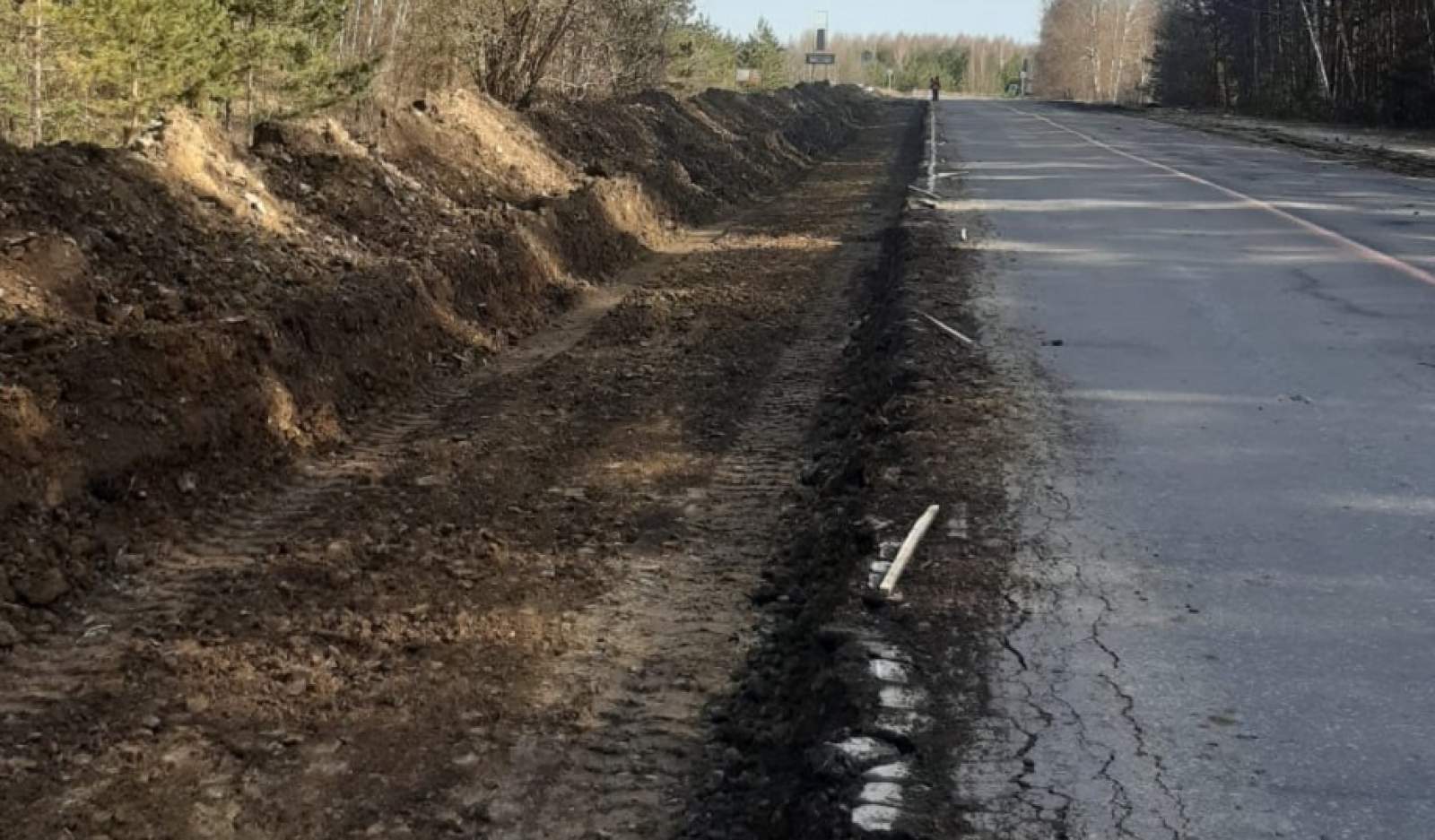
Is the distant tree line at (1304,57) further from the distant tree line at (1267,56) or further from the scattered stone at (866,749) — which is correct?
the scattered stone at (866,749)

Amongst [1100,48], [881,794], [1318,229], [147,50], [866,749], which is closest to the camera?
[881,794]

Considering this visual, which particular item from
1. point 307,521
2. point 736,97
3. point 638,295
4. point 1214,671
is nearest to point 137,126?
point 638,295

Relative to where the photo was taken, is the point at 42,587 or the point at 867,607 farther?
the point at 42,587

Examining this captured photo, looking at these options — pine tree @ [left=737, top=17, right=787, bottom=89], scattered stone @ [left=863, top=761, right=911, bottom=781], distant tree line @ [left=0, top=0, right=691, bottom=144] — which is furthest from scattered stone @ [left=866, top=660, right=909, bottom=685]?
pine tree @ [left=737, top=17, right=787, bottom=89]

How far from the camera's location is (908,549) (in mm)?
4867

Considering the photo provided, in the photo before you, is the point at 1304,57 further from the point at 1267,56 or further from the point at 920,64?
the point at 920,64

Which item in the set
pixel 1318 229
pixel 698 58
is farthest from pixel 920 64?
pixel 1318 229

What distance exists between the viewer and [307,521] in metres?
6.10

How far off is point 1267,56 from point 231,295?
64625 millimetres

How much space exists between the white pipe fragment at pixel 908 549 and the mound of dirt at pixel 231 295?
3.35 meters

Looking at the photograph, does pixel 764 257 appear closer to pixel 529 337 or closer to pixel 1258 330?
pixel 529 337

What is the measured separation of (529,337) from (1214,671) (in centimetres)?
742

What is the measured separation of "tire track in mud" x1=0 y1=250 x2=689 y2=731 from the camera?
4438 millimetres

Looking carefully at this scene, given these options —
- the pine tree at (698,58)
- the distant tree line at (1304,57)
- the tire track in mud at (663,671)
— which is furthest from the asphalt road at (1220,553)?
the distant tree line at (1304,57)
